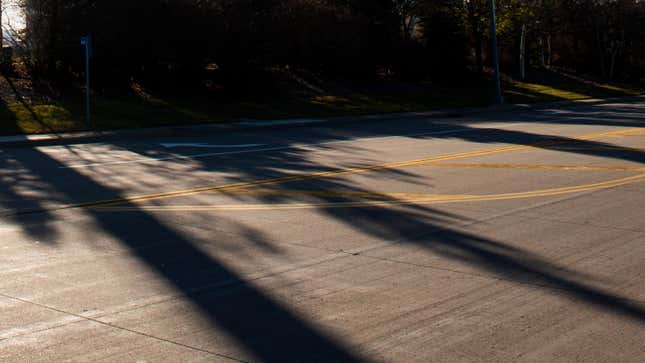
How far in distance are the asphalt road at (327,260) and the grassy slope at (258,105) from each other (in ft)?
27.2

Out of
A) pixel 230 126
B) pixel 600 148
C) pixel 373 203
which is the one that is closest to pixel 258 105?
pixel 230 126

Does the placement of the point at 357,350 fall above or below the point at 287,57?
below

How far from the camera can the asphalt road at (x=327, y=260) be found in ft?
19.7

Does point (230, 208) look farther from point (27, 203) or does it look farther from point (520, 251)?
point (520, 251)

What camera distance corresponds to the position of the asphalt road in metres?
6.00

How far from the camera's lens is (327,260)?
27.6ft

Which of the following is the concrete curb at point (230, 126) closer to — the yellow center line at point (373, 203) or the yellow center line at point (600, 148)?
the yellow center line at point (600, 148)

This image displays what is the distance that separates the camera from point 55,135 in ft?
72.9

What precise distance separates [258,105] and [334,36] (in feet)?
26.6

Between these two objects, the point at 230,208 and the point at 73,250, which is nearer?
the point at 73,250

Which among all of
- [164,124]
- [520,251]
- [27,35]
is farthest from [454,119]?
[520,251]

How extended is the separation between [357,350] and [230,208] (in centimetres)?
580

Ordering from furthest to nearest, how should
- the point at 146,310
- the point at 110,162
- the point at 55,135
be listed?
1. the point at 55,135
2. the point at 110,162
3. the point at 146,310

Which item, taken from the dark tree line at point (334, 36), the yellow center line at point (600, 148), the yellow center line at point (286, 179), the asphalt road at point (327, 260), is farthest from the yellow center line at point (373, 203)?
the dark tree line at point (334, 36)
